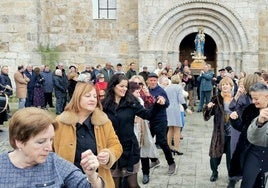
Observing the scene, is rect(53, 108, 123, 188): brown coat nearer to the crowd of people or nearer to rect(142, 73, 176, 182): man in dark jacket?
the crowd of people

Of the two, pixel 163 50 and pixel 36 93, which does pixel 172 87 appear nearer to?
pixel 36 93

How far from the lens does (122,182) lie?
6059mm

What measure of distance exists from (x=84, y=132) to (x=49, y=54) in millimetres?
15138

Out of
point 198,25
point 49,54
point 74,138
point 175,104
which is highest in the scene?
point 198,25

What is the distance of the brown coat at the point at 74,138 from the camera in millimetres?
4254

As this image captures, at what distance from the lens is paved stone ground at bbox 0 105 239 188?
25.3ft

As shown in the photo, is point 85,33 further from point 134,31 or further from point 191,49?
point 191,49

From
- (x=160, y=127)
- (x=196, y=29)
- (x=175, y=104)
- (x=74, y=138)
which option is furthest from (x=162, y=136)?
(x=196, y=29)

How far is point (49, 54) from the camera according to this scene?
62.6 ft

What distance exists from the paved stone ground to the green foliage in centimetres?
695

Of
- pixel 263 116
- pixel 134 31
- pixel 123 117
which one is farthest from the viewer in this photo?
pixel 134 31

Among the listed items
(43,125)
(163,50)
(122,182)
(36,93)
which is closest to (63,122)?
(43,125)

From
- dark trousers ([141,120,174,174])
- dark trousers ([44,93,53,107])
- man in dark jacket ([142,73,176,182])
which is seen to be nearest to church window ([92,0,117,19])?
dark trousers ([44,93,53,107])

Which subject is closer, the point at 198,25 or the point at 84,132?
the point at 84,132
